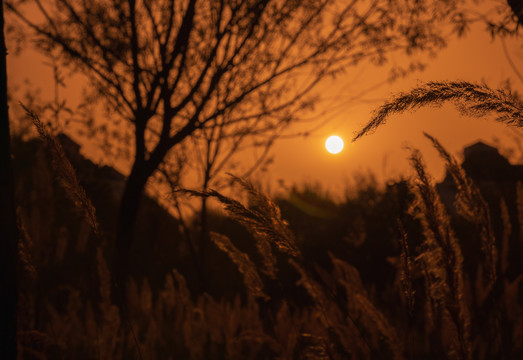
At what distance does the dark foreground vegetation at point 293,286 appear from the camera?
1.64 m

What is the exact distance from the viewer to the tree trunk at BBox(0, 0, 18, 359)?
6.19ft

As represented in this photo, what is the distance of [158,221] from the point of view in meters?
13.9

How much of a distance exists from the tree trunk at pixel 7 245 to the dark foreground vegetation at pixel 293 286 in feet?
0.61

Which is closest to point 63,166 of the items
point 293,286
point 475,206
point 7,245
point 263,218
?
point 7,245

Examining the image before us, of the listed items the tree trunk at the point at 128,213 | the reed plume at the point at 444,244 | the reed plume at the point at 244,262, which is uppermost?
the tree trunk at the point at 128,213

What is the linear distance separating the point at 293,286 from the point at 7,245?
27.6 ft

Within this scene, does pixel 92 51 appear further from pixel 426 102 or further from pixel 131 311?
pixel 426 102

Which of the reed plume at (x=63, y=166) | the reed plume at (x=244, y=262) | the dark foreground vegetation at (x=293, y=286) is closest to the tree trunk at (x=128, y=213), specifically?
the dark foreground vegetation at (x=293, y=286)

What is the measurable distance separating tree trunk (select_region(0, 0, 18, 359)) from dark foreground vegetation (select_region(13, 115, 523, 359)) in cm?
19

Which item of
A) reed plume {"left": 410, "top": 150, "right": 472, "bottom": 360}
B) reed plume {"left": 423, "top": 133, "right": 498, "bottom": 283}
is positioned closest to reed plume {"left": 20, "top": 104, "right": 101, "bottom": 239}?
reed plume {"left": 410, "top": 150, "right": 472, "bottom": 360}

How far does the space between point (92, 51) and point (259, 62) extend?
8.21ft

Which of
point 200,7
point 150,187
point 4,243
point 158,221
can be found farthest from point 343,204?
point 4,243

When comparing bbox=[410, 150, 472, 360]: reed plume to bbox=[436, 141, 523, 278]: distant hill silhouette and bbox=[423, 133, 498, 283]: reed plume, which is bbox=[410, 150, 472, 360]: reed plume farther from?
bbox=[436, 141, 523, 278]: distant hill silhouette

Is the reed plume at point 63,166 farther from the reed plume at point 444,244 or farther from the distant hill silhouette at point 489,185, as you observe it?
the distant hill silhouette at point 489,185
